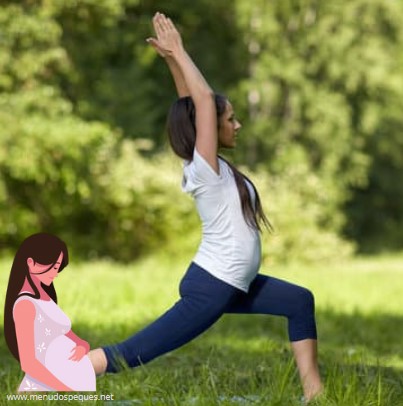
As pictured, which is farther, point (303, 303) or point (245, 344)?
point (245, 344)

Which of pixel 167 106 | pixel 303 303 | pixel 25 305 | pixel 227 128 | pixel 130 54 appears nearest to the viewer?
pixel 25 305

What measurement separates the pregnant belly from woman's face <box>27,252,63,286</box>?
249 millimetres

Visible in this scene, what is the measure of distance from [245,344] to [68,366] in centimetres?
474

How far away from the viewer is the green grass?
538 centimetres

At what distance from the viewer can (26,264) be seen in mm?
4852

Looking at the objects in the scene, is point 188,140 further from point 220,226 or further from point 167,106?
point 167,106

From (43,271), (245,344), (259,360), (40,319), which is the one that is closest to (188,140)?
(43,271)

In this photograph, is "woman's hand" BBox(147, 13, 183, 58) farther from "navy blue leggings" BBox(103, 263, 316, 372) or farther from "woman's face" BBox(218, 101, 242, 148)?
"navy blue leggings" BBox(103, 263, 316, 372)

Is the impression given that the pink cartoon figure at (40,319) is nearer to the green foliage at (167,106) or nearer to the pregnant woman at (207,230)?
the pregnant woman at (207,230)

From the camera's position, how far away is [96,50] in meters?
24.0

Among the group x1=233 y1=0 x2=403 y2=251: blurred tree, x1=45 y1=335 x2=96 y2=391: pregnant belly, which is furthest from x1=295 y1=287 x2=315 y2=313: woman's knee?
x1=233 y1=0 x2=403 y2=251: blurred tree

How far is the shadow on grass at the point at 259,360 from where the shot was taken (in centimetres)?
552

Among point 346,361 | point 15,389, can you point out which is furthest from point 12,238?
point 15,389

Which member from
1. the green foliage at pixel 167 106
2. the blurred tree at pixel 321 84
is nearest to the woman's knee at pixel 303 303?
the green foliage at pixel 167 106
